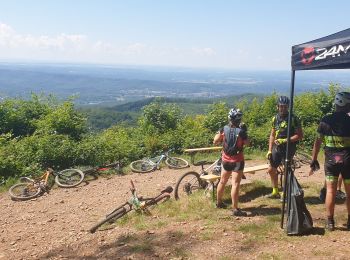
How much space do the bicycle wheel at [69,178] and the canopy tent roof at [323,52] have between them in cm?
810

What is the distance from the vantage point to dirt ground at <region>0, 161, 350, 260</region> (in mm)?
5430

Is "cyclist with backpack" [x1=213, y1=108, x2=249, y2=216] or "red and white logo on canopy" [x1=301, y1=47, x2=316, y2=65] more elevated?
"red and white logo on canopy" [x1=301, y1=47, x2=316, y2=65]

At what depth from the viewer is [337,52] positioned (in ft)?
17.0

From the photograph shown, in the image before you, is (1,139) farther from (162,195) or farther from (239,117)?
(239,117)

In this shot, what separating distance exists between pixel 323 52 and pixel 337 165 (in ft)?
5.29

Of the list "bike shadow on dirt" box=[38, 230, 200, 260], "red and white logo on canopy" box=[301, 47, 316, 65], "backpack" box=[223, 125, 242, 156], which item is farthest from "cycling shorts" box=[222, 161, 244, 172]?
"red and white logo on canopy" box=[301, 47, 316, 65]

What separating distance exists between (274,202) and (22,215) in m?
5.73

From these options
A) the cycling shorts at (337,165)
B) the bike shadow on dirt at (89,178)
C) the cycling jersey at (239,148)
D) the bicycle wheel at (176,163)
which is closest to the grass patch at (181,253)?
the cycling jersey at (239,148)

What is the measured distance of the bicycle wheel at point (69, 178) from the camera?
11.7 meters

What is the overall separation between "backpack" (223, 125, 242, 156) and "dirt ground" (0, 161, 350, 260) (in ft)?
3.85

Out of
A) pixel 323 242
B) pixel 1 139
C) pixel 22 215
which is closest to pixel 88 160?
pixel 1 139

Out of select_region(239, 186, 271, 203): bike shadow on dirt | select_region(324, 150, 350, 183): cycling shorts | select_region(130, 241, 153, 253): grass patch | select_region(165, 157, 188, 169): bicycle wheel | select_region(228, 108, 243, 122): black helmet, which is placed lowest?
select_region(165, 157, 188, 169): bicycle wheel

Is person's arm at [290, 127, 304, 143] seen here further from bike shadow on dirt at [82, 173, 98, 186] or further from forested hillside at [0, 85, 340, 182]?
forested hillside at [0, 85, 340, 182]

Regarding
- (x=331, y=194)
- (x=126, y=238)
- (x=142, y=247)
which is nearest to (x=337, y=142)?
(x=331, y=194)
